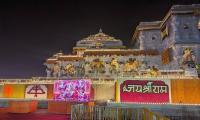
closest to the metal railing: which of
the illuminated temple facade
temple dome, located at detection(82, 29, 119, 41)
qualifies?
the illuminated temple facade

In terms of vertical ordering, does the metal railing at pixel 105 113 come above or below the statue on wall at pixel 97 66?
below

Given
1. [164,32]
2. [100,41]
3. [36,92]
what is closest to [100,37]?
[100,41]

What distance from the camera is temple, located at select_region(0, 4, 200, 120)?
2170 centimetres

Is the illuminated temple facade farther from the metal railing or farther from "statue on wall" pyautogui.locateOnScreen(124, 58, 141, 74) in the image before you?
the metal railing

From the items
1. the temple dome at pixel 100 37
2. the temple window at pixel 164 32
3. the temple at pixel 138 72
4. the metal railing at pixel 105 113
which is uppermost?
the temple dome at pixel 100 37

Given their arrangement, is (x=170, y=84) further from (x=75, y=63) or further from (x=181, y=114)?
(x=75, y=63)

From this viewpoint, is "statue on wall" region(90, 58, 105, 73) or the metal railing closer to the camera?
the metal railing

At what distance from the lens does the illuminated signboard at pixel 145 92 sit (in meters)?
21.5

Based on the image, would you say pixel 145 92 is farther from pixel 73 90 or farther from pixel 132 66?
pixel 132 66

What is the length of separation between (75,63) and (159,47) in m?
18.5

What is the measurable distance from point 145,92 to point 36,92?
14489 millimetres

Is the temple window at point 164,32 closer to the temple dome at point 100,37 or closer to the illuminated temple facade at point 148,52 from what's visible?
the illuminated temple facade at point 148,52

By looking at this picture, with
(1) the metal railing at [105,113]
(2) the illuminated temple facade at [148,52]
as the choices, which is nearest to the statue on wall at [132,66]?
(2) the illuminated temple facade at [148,52]

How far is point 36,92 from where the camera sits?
2931 cm
